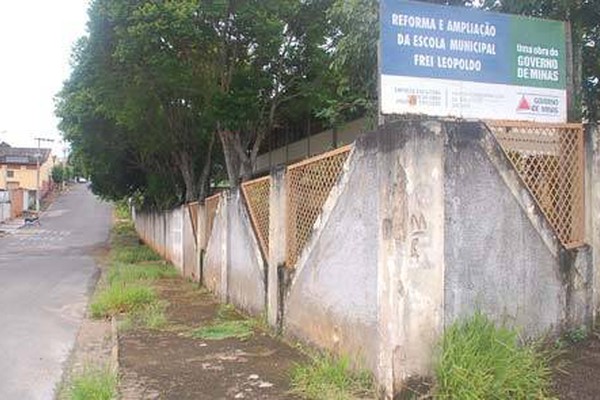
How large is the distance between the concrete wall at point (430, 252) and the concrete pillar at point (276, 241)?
1.33 m

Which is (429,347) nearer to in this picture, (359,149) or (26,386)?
(359,149)

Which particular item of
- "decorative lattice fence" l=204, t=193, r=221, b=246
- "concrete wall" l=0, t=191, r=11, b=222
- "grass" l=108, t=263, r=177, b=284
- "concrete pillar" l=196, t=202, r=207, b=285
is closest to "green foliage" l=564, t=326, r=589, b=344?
"decorative lattice fence" l=204, t=193, r=221, b=246

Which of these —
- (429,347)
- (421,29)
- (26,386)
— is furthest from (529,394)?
(26,386)

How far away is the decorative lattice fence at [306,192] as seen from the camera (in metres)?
6.07

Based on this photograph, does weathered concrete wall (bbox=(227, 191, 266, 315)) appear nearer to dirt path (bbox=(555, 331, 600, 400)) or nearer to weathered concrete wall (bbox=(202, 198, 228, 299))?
weathered concrete wall (bbox=(202, 198, 228, 299))

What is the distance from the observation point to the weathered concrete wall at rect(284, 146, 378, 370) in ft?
16.6

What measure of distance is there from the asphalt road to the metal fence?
4.69m

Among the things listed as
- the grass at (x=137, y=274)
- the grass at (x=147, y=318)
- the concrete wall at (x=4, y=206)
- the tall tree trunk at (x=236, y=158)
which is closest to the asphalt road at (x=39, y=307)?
the grass at (x=137, y=274)

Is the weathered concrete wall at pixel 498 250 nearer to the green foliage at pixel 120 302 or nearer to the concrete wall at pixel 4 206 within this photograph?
the green foliage at pixel 120 302

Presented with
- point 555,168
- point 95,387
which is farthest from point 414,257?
point 95,387

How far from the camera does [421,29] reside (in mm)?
5031

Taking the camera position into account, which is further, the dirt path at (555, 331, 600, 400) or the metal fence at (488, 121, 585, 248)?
the metal fence at (488, 121, 585, 248)

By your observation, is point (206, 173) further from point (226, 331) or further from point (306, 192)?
point (306, 192)

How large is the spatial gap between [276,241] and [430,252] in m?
3.44
